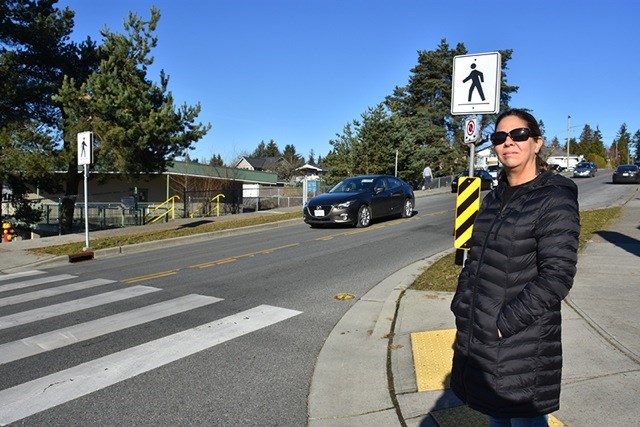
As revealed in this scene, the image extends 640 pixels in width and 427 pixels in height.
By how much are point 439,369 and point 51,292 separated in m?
6.29

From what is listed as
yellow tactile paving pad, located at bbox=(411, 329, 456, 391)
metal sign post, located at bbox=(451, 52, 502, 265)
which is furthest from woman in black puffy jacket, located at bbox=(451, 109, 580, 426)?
metal sign post, located at bbox=(451, 52, 502, 265)

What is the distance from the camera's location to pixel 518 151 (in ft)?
7.89

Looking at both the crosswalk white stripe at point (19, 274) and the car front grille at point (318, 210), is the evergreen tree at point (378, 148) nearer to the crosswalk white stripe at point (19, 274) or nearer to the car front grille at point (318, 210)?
the car front grille at point (318, 210)

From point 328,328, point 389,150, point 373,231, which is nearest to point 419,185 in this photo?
point 389,150

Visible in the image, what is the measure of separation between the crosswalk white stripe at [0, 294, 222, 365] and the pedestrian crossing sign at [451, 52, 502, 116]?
4.29 metres

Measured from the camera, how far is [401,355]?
4.53 metres

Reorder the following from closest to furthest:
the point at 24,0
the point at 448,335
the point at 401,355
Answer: the point at 401,355, the point at 448,335, the point at 24,0

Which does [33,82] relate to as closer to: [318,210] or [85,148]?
[85,148]

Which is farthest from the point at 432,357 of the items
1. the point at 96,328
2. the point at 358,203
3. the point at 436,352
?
the point at 358,203

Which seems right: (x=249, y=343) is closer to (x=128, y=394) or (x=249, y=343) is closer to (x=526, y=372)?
(x=128, y=394)

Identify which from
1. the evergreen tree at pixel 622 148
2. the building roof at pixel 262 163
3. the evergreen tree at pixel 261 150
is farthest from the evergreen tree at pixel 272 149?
Result: the evergreen tree at pixel 622 148

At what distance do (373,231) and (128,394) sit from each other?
10540mm

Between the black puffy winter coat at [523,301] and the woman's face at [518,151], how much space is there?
0.28 ft

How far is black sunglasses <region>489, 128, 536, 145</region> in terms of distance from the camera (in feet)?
7.84
